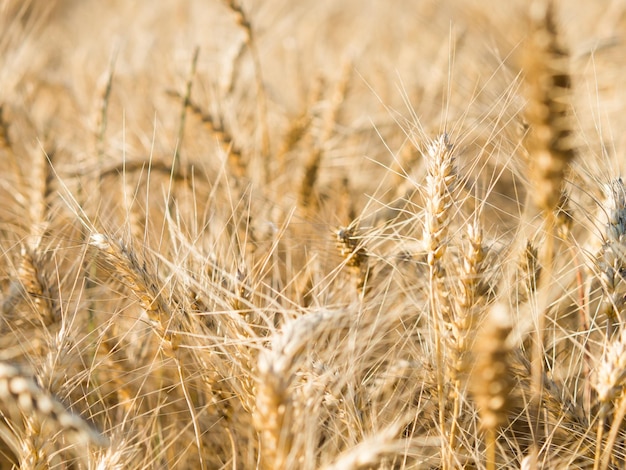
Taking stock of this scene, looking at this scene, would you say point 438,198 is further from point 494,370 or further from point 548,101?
point 494,370

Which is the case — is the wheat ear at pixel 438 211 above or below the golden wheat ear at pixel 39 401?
above

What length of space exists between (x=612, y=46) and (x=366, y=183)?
1.00 meters

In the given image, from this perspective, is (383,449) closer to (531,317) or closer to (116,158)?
(531,317)

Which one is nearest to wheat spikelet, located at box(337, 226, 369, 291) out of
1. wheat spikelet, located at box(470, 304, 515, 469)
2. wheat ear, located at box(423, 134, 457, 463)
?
wheat ear, located at box(423, 134, 457, 463)

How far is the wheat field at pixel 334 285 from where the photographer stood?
870 millimetres

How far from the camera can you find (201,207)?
6.52 ft

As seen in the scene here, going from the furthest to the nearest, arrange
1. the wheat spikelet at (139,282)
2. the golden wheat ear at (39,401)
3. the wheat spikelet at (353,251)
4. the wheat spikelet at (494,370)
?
the wheat spikelet at (353,251), the wheat spikelet at (139,282), the golden wheat ear at (39,401), the wheat spikelet at (494,370)

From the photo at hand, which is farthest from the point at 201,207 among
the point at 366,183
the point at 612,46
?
the point at 612,46

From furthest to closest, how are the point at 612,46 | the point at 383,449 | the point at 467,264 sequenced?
the point at 612,46, the point at 467,264, the point at 383,449

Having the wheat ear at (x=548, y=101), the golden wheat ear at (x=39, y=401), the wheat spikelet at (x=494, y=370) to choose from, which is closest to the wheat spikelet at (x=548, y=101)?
the wheat ear at (x=548, y=101)

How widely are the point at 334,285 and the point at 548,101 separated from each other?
0.72m

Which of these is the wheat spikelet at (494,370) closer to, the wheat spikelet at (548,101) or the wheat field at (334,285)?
the wheat field at (334,285)

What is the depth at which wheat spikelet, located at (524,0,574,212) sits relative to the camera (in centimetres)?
70

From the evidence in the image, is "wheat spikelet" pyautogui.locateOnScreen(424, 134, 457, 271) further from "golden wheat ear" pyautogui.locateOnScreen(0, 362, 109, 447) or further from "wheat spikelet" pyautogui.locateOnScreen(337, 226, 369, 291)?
"golden wheat ear" pyautogui.locateOnScreen(0, 362, 109, 447)
